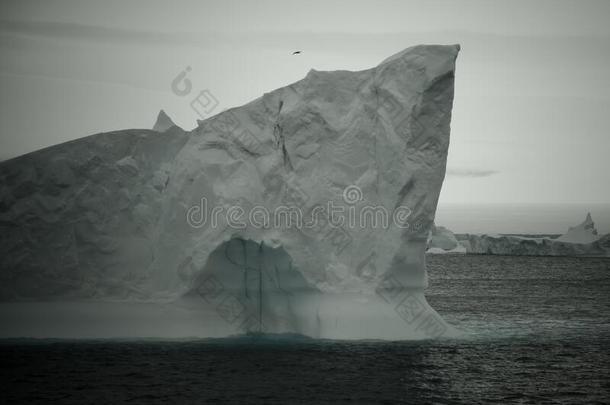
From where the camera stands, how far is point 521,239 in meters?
89.7

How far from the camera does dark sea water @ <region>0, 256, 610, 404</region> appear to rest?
1806 centimetres

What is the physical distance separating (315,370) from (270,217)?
6442 millimetres

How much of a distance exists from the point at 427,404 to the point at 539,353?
8.26 meters

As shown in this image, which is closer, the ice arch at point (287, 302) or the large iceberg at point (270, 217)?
the ice arch at point (287, 302)

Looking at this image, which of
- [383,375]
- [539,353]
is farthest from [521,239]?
[383,375]

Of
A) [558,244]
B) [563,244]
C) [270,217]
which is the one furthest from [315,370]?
[563,244]

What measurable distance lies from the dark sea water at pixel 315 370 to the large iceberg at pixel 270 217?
1.56 m

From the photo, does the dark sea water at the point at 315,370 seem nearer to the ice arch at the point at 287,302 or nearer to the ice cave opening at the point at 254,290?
the ice arch at the point at 287,302

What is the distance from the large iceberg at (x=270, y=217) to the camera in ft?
79.9

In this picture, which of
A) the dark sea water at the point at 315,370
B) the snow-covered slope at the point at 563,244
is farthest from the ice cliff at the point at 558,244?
the dark sea water at the point at 315,370

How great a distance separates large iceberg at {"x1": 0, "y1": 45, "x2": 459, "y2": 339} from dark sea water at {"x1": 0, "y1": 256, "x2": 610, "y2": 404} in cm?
156

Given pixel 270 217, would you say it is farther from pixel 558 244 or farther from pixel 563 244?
pixel 563 244

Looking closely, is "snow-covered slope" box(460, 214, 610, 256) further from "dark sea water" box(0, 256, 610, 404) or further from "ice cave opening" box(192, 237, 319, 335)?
"ice cave opening" box(192, 237, 319, 335)

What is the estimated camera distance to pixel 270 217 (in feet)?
80.9
